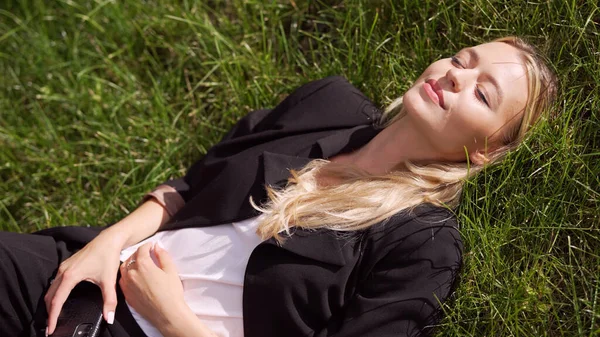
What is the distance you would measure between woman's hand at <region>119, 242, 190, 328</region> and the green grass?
0.92 metres

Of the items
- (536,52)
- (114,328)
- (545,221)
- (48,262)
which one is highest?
(536,52)

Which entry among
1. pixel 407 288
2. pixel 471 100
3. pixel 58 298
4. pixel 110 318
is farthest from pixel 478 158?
pixel 58 298

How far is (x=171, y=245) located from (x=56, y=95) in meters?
1.51

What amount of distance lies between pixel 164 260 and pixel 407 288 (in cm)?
92

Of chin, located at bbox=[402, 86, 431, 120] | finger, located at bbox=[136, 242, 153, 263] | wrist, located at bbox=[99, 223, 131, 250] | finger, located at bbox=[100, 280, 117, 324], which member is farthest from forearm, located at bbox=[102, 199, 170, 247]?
chin, located at bbox=[402, 86, 431, 120]

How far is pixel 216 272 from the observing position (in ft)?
8.32

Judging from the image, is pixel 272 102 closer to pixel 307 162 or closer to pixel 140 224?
pixel 307 162

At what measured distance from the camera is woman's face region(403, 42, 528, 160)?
95.9 inches

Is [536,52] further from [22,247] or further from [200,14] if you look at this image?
[22,247]

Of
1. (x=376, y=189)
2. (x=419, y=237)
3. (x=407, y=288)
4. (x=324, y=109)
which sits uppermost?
(x=324, y=109)

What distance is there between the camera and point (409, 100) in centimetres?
250

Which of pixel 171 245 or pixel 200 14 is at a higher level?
pixel 200 14

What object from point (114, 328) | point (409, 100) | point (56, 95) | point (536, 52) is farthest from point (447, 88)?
point (56, 95)

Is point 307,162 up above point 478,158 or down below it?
above
